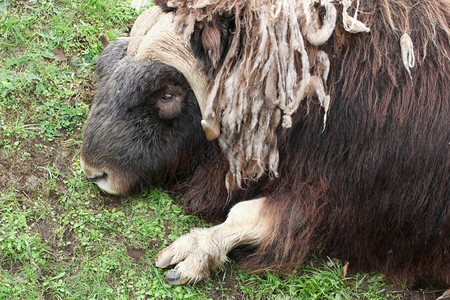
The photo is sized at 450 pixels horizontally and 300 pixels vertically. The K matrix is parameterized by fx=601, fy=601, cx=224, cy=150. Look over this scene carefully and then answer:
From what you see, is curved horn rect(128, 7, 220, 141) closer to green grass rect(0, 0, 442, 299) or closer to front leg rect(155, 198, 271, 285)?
front leg rect(155, 198, 271, 285)

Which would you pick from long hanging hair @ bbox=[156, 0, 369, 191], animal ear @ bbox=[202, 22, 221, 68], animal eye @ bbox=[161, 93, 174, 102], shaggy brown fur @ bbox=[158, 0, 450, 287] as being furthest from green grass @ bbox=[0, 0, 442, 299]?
animal ear @ bbox=[202, 22, 221, 68]

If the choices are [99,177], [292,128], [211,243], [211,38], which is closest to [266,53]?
[211,38]

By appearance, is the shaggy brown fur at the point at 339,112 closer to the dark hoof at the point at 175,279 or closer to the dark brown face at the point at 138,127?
the dark brown face at the point at 138,127

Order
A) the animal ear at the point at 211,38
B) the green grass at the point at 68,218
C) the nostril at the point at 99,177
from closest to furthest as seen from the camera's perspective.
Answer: the animal ear at the point at 211,38 < the green grass at the point at 68,218 < the nostril at the point at 99,177

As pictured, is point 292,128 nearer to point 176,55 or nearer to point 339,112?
point 339,112

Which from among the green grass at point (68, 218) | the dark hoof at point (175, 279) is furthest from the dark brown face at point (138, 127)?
the dark hoof at point (175, 279)

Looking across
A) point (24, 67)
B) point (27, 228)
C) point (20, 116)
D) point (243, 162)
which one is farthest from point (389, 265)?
point (24, 67)

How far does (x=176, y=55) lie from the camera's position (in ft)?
8.86

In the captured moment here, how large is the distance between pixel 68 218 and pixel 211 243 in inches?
27.4

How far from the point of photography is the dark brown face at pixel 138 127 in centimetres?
280

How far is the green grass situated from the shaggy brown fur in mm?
A: 286

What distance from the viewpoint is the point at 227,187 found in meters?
2.92

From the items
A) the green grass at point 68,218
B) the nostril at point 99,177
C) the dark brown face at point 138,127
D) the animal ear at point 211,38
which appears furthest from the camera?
the nostril at point 99,177

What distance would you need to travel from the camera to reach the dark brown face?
2799 mm
